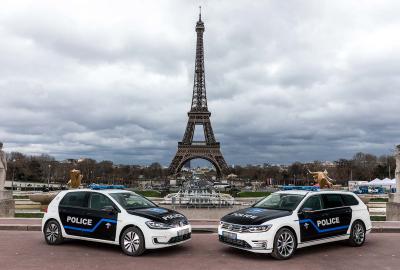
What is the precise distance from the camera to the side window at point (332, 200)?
34.7ft

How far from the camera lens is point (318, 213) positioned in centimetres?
1011

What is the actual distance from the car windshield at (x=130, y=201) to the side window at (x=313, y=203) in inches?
160

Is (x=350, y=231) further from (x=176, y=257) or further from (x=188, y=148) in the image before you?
(x=188, y=148)

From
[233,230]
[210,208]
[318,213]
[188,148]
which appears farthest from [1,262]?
[188,148]

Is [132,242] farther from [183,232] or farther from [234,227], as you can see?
[234,227]

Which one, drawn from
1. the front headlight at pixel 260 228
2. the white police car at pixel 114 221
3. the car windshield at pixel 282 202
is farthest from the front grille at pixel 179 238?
the car windshield at pixel 282 202

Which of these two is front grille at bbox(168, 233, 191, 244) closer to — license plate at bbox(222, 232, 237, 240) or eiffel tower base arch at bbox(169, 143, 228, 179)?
license plate at bbox(222, 232, 237, 240)

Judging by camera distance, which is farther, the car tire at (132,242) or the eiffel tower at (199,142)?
the eiffel tower at (199,142)

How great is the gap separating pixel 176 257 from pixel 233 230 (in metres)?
1.48

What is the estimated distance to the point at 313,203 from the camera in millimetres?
10242

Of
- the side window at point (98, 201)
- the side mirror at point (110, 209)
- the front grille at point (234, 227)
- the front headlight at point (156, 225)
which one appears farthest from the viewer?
the side window at point (98, 201)

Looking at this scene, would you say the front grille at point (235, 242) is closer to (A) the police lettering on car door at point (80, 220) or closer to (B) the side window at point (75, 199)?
(A) the police lettering on car door at point (80, 220)

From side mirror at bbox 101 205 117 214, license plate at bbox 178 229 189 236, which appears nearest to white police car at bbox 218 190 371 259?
license plate at bbox 178 229 189 236

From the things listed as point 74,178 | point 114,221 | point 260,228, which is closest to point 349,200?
point 260,228
